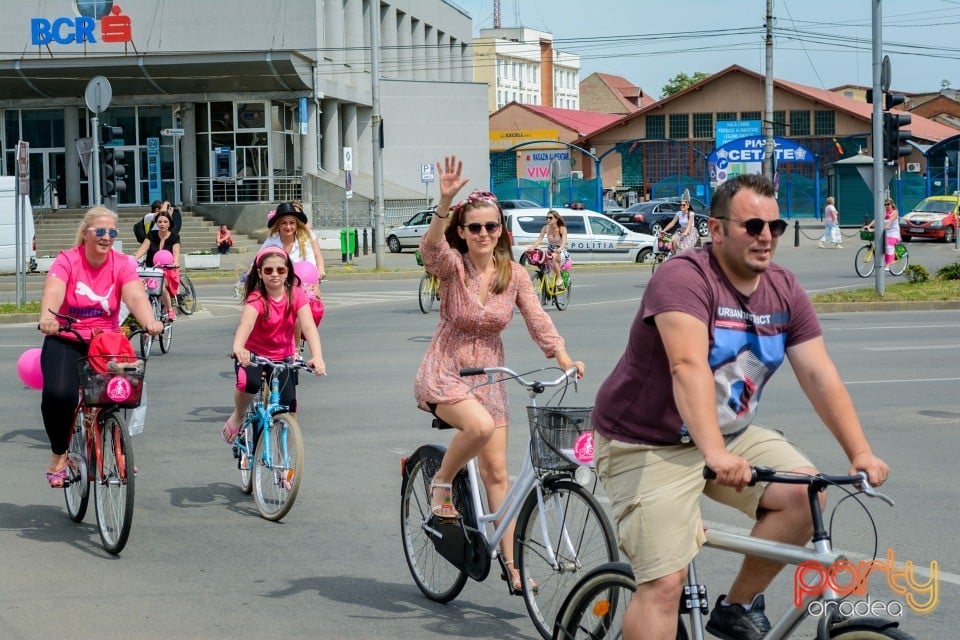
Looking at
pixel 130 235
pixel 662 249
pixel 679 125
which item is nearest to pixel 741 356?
pixel 662 249

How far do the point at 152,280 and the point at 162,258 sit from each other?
0.42 m

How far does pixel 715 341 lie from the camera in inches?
154

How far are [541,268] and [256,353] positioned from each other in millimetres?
14955

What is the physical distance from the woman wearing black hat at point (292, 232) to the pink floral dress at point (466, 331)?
18.4 ft

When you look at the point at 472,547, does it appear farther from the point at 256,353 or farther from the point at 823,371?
the point at 256,353

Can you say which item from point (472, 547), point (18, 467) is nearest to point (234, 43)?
point (18, 467)

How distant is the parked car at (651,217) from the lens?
5241 cm

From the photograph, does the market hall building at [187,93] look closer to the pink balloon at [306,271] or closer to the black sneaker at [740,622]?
the pink balloon at [306,271]

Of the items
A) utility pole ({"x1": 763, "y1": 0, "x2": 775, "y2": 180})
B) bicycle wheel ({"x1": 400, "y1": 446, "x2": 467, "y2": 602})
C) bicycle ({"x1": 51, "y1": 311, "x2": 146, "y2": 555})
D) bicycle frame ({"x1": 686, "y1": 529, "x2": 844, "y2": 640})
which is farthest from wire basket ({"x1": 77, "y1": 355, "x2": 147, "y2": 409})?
utility pole ({"x1": 763, "y1": 0, "x2": 775, "y2": 180})

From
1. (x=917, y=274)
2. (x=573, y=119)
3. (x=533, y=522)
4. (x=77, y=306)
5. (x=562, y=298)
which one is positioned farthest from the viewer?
(x=573, y=119)

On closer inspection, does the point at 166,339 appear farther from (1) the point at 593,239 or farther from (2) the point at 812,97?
(2) the point at 812,97

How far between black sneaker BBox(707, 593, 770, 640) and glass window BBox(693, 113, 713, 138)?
246 feet

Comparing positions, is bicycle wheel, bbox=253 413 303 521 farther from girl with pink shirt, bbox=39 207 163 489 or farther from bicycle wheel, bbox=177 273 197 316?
bicycle wheel, bbox=177 273 197 316

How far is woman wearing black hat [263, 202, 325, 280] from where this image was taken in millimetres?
11648
